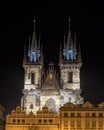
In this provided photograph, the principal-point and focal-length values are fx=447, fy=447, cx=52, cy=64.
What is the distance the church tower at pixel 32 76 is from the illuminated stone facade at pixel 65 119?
17.9 meters

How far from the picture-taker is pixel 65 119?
7706 cm

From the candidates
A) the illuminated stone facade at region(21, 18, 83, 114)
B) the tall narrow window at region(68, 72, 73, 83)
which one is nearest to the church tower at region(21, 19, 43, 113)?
the illuminated stone facade at region(21, 18, 83, 114)

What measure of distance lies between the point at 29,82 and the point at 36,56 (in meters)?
6.68

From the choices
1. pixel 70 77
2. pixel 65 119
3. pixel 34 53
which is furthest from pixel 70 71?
pixel 65 119

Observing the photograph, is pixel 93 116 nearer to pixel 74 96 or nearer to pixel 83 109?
pixel 83 109

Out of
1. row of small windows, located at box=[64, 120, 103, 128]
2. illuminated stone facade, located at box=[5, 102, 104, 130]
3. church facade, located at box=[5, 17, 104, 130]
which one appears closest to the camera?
row of small windows, located at box=[64, 120, 103, 128]

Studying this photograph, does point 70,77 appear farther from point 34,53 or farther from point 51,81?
point 34,53

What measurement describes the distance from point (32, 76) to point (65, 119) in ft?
84.4

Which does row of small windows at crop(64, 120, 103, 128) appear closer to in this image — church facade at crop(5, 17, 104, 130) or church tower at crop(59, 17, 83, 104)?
church facade at crop(5, 17, 104, 130)

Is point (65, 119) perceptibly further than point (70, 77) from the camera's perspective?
No

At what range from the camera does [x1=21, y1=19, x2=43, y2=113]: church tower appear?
9712 centimetres

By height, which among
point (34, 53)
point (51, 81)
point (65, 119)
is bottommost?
point (65, 119)

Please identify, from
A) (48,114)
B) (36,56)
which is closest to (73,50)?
(36,56)

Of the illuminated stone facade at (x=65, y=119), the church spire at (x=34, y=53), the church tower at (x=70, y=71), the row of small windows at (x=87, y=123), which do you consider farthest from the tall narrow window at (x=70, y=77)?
the row of small windows at (x=87, y=123)
